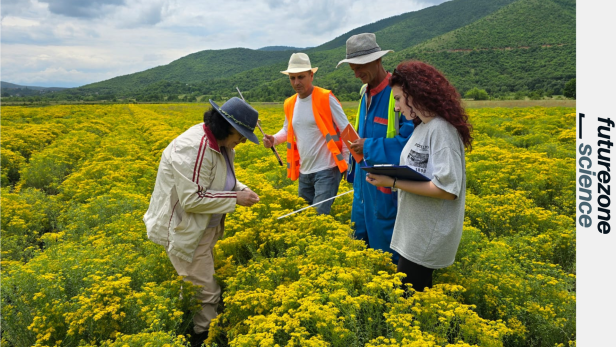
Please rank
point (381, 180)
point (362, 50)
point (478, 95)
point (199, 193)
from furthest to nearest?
1. point (478, 95)
2. point (362, 50)
3. point (199, 193)
4. point (381, 180)

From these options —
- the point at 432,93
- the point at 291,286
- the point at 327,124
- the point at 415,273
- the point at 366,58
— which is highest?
the point at 366,58

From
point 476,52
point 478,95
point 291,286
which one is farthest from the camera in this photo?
point 476,52

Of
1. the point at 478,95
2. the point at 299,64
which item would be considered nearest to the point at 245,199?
the point at 299,64

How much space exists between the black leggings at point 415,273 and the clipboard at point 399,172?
73cm

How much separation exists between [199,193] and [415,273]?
1.91m

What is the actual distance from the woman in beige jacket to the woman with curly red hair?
1.37 meters

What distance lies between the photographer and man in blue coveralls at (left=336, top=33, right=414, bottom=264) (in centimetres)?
347

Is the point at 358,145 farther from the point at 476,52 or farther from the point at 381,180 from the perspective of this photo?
the point at 476,52

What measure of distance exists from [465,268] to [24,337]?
4.25 meters

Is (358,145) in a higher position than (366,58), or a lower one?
lower

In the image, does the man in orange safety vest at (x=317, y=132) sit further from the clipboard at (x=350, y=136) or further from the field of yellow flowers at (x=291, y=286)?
the clipboard at (x=350, y=136)

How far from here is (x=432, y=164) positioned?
2699 mm

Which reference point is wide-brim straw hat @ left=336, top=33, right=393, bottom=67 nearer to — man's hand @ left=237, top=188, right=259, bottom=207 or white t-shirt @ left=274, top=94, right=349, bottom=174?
white t-shirt @ left=274, top=94, right=349, bottom=174

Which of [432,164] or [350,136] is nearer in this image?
[432,164]
